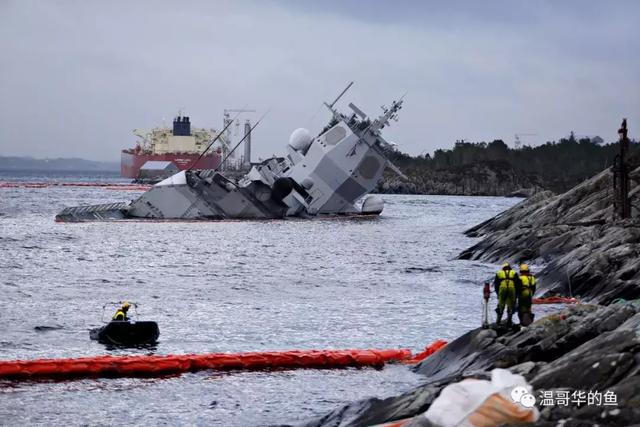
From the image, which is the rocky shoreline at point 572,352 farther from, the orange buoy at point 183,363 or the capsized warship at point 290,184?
the capsized warship at point 290,184

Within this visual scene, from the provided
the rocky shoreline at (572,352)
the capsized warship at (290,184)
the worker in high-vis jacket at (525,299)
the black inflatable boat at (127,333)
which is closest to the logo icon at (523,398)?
the rocky shoreline at (572,352)

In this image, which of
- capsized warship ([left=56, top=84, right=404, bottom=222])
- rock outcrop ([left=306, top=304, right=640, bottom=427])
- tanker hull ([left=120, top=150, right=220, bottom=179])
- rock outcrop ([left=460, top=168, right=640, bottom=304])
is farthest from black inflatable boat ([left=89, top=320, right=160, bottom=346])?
tanker hull ([left=120, top=150, right=220, bottom=179])

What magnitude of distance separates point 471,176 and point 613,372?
17432 centimetres

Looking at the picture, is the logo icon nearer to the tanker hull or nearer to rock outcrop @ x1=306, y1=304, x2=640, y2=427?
rock outcrop @ x1=306, y1=304, x2=640, y2=427

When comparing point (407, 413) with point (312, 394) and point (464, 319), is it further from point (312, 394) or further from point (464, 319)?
point (464, 319)

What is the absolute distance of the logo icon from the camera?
10852 mm

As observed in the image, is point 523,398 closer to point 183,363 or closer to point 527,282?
point 527,282

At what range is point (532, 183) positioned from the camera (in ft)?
586

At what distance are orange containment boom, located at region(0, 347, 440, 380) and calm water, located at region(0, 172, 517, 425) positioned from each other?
16.2 inches

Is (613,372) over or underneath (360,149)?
underneath

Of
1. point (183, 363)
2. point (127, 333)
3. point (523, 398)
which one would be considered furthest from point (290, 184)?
point (523, 398)

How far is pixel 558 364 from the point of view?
12.7 m

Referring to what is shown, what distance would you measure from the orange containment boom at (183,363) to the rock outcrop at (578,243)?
7003 mm

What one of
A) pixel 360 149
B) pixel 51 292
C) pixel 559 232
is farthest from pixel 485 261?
pixel 360 149
